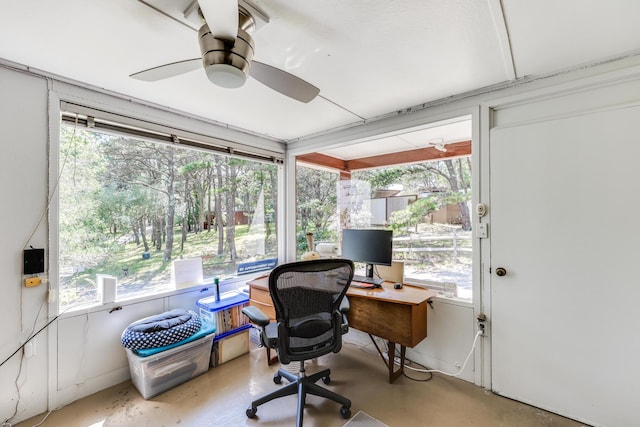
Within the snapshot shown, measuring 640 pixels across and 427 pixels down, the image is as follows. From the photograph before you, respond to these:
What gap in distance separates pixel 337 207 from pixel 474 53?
8.48 ft

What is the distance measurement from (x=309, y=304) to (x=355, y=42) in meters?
1.60

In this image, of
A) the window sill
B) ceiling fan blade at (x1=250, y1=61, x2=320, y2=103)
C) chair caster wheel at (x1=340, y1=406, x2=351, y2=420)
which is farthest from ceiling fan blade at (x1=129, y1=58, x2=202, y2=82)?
chair caster wheel at (x1=340, y1=406, x2=351, y2=420)

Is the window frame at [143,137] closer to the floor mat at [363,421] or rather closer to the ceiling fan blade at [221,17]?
the ceiling fan blade at [221,17]

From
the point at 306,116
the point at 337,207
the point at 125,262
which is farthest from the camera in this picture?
the point at 337,207

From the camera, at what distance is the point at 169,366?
2.15 m

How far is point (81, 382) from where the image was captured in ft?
6.74

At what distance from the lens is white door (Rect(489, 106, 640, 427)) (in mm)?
1660

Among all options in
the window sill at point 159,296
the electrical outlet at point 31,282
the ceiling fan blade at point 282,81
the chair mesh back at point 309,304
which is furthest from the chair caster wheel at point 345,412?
the electrical outlet at point 31,282

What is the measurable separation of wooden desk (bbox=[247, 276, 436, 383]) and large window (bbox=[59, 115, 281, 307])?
1.08 m

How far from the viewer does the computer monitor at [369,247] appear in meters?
2.52

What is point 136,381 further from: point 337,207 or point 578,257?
point 578,257

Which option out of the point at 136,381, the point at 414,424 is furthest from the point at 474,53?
the point at 136,381

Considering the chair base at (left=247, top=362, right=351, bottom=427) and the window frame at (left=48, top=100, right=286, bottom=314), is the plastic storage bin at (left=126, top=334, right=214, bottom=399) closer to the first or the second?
the window frame at (left=48, top=100, right=286, bottom=314)

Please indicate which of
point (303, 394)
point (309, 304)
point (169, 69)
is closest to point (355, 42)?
point (169, 69)
